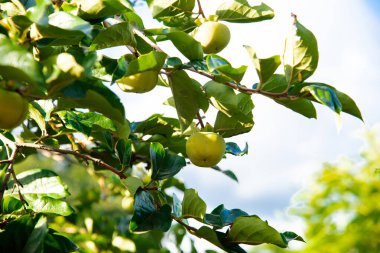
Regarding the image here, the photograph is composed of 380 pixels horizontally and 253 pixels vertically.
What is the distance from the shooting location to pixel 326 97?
3.25ft

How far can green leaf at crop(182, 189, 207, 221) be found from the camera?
1.25 m

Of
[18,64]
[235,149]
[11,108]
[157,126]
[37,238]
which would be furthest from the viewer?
[157,126]

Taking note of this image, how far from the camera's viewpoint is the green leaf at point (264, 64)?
1.06 m

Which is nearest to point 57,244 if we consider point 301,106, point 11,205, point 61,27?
point 11,205

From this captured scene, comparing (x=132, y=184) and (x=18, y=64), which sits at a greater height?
(x=18, y=64)

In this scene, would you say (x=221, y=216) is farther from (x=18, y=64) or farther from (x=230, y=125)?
(x=18, y=64)

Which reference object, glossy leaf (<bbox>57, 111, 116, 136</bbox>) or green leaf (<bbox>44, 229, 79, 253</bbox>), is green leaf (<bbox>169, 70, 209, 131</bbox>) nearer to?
glossy leaf (<bbox>57, 111, 116, 136</bbox>)

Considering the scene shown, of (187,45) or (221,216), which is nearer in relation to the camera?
(187,45)

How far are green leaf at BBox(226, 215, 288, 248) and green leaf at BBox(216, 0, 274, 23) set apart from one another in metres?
0.44

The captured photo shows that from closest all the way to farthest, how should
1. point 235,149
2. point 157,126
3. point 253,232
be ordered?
point 253,232 → point 235,149 → point 157,126

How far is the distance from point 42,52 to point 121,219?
6.50ft

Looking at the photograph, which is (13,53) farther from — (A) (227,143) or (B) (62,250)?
(A) (227,143)

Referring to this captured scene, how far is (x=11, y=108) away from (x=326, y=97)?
20.0 inches

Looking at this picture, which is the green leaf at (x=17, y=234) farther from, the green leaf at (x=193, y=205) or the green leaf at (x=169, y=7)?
the green leaf at (x=169, y=7)
